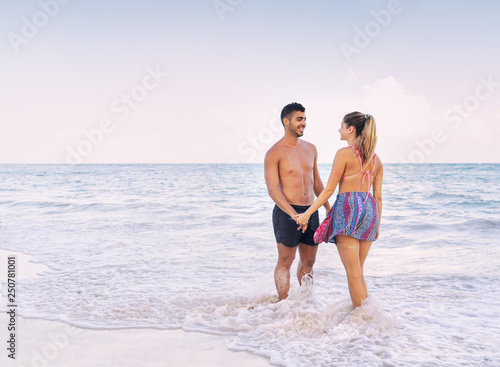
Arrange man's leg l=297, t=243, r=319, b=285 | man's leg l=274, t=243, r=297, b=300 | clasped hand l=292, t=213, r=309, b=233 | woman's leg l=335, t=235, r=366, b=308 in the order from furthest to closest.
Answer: man's leg l=297, t=243, r=319, b=285 → man's leg l=274, t=243, r=297, b=300 → clasped hand l=292, t=213, r=309, b=233 → woman's leg l=335, t=235, r=366, b=308

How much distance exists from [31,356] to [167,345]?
114 centimetres

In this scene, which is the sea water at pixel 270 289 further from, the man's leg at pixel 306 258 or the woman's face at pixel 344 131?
the woman's face at pixel 344 131

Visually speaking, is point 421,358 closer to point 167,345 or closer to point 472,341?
point 472,341

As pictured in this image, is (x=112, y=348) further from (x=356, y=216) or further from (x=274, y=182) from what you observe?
(x=356, y=216)

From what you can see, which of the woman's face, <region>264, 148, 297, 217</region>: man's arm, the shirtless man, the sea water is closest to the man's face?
the shirtless man

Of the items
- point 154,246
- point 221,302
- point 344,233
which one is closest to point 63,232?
point 154,246

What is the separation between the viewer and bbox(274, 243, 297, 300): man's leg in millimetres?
4347

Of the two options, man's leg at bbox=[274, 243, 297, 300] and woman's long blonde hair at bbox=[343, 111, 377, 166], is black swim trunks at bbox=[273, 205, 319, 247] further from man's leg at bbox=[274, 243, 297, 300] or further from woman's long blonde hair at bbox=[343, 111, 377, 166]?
woman's long blonde hair at bbox=[343, 111, 377, 166]

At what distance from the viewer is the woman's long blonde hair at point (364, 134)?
144 inches

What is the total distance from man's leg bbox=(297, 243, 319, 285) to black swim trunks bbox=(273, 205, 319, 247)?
0.27 feet

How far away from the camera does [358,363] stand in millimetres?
3275

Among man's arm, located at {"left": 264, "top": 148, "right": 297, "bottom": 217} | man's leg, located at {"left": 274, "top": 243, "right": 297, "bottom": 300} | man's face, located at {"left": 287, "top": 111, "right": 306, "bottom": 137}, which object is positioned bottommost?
man's leg, located at {"left": 274, "top": 243, "right": 297, "bottom": 300}

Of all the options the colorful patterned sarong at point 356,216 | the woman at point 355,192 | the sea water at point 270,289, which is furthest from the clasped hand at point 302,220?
the sea water at point 270,289

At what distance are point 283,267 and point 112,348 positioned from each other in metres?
1.92
